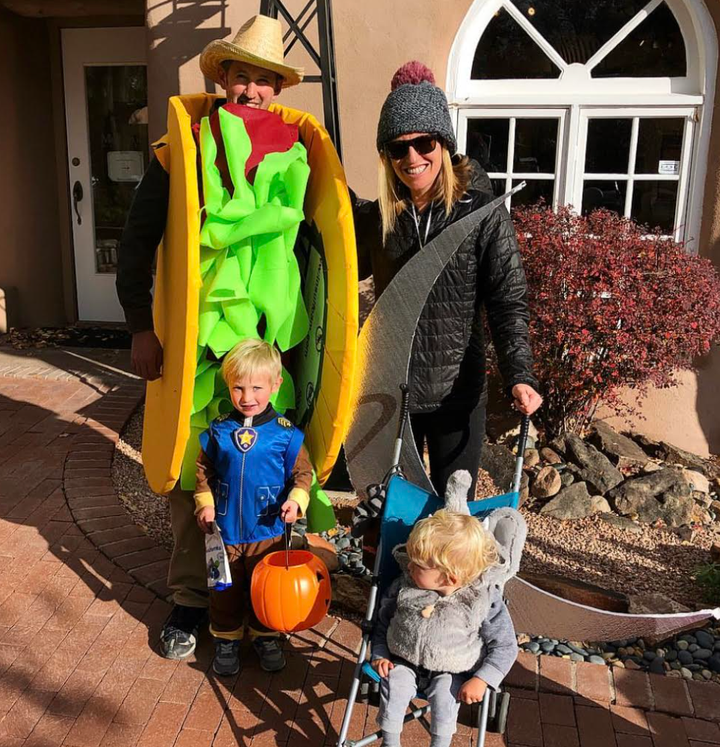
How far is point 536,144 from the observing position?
5246mm

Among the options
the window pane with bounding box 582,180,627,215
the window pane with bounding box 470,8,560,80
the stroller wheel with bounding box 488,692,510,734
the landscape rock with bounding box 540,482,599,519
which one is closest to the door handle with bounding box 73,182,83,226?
the window pane with bounding box 470,8,560,80

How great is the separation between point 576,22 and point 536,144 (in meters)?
0.79

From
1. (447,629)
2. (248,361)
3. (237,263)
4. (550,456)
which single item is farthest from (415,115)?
(550,456)

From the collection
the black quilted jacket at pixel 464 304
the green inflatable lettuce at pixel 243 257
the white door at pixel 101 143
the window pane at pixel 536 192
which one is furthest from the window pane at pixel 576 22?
the white door at pixel 101 143

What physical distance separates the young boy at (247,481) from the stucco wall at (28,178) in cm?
523

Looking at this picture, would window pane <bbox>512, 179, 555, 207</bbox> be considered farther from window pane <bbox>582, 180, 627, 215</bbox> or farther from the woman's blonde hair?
the woman's blonde hair

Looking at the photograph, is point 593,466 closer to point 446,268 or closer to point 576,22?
point 446,268

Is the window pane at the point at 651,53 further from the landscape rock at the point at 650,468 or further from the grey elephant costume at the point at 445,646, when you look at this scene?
the grey elephant costume at the point at 445,646

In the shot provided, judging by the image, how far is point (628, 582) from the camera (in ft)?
12.2

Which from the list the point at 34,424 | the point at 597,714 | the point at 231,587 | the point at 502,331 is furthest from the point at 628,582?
the point at 34,424

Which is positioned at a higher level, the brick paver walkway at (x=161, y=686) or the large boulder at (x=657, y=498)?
the large boulder at (x=657, y=498)

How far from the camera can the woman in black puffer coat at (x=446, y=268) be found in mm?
2521

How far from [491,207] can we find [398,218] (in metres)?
0.31

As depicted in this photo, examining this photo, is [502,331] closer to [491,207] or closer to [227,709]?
[491,207]
